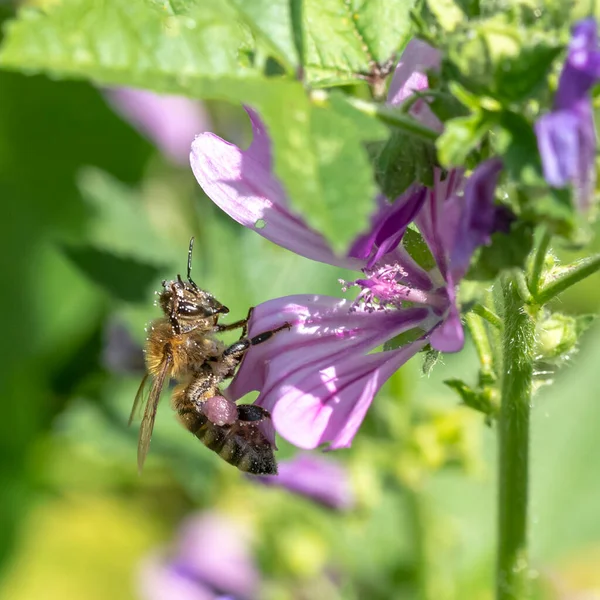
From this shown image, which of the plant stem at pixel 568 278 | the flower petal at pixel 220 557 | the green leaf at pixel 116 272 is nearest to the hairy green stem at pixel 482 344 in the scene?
the plant stem at pixel 568 278

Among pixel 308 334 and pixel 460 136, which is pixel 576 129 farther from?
pixel 308 334

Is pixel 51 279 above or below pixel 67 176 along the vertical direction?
below

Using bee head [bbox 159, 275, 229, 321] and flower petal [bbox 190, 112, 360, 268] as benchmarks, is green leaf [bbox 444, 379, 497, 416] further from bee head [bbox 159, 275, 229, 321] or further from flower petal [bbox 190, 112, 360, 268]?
bee head [bbox 159, 275, 229, 321]

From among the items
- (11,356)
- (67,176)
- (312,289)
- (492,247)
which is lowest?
(11,356)

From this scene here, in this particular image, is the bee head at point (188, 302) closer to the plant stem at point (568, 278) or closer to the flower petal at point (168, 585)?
the plant stem at point (568, 278)

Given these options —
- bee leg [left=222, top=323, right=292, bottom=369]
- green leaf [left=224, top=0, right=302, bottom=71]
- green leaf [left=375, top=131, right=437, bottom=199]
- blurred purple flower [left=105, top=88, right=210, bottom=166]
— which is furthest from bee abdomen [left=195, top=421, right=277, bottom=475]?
blurred purple flower [left=105, top=88, right=210, bottom=166]

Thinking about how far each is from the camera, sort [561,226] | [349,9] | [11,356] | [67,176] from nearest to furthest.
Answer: [561,226], [349,9], [11,356], [67,176]

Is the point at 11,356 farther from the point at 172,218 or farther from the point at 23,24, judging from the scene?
the point at 23,24

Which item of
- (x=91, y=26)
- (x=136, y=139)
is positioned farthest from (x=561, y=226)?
(x=136, y=139)

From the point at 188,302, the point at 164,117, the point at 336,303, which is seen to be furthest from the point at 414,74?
the point at 164,117
